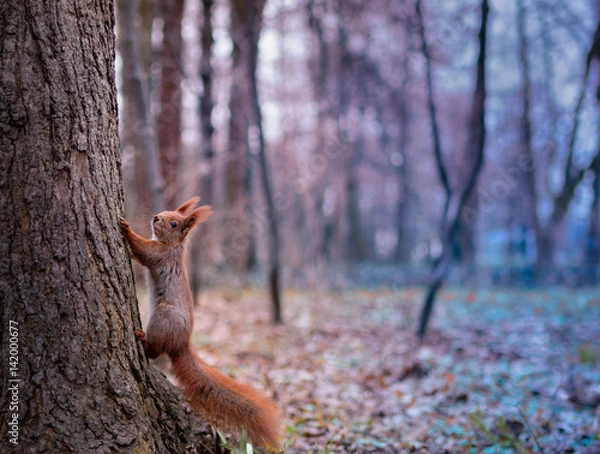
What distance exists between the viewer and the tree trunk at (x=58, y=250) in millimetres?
2078

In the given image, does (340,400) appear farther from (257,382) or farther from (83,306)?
(83,306)

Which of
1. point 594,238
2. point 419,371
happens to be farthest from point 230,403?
point 594,238

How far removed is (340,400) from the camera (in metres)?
4.62

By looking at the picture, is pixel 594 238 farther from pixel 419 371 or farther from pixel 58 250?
pixel 58 250

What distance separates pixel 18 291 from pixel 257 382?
3183 millimetres

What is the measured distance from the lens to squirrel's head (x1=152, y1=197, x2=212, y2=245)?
3.09 metres

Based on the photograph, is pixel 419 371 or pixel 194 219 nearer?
pixel 194 219

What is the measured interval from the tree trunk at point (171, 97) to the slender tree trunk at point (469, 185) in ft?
16.0

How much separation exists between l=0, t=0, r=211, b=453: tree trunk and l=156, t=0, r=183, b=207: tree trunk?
22.5 ft

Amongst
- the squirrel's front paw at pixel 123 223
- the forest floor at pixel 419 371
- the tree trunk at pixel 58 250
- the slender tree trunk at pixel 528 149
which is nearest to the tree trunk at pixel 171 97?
the forest floor at pixel 419 371

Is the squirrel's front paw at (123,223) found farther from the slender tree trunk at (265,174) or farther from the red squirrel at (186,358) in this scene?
the slender tree trunk at (265,174)

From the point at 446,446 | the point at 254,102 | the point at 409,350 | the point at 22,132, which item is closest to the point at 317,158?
the point at 254,102

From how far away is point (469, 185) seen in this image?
7418 millimetres

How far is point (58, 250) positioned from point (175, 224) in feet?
3.42
